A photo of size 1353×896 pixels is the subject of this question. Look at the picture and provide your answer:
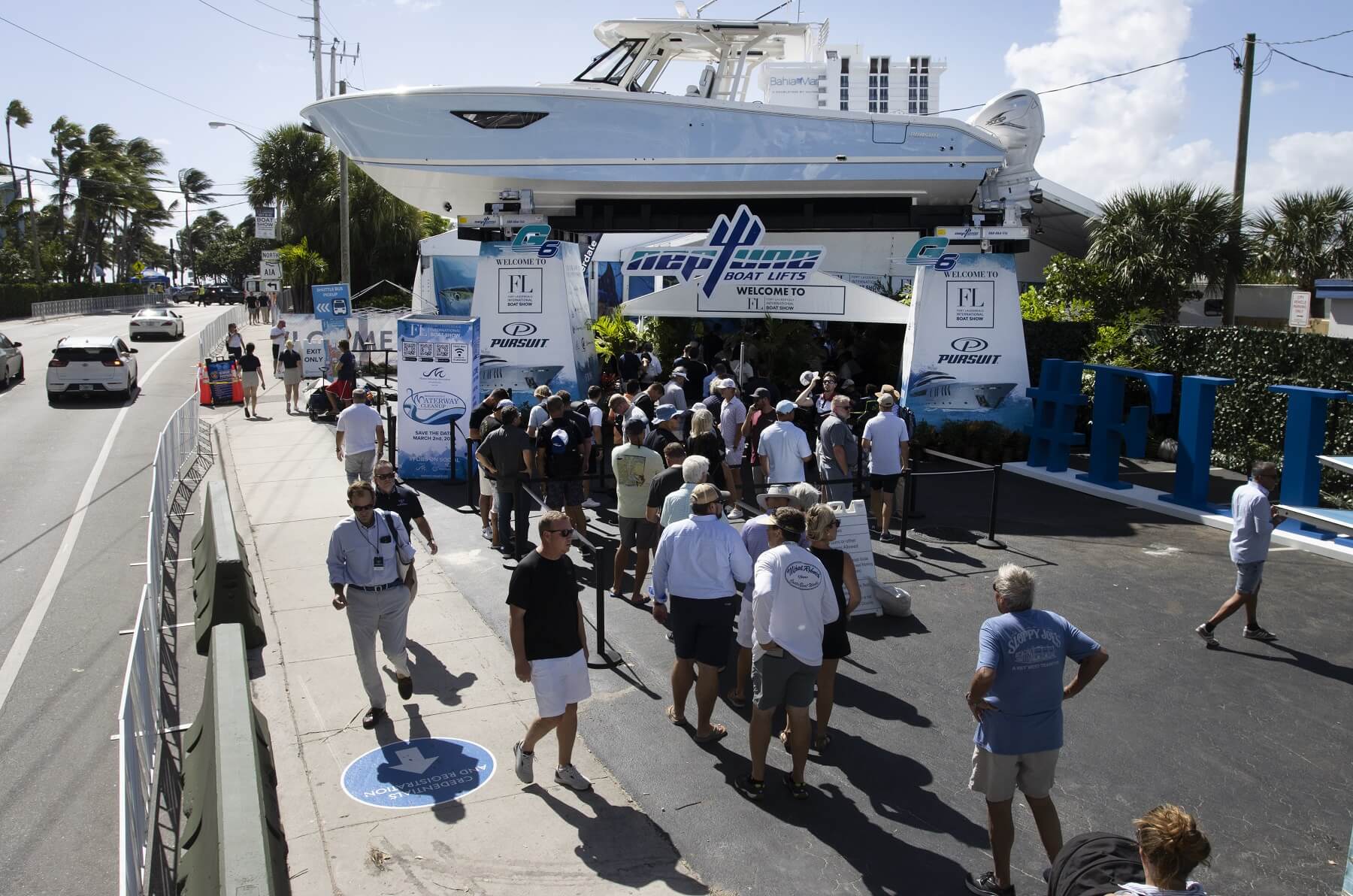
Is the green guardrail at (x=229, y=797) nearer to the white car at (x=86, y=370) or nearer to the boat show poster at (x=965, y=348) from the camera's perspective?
the boat show poster at (x=965, y=348)

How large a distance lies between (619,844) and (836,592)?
181 cm

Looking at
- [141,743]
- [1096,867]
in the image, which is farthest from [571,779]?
[1096,867]

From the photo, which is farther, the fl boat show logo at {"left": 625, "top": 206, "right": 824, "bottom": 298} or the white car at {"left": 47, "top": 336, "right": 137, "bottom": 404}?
the white car at {"left": 47, "top": 336, "right": 137, "bottom": 404}

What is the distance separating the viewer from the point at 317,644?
7.77 metres

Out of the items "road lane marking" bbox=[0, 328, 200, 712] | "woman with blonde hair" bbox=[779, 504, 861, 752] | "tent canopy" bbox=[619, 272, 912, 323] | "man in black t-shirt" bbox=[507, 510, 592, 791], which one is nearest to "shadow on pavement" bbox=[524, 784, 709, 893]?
"man in black t-shirt" bbox=[507, 510, 592, 791]

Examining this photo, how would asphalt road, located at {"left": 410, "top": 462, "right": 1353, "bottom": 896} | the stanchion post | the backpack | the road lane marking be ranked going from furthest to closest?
the stanchion post → the road lane marking → asphalt road, located at {"left": 410, "top": 462, "right": 1353, "bottom": 896} → the backpack

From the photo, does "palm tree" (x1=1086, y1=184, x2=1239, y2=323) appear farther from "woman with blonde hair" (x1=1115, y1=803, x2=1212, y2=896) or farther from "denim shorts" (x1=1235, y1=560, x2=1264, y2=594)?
"woman with blonde hair" (x1=1115, y1=803, x2=1212, y2=896)

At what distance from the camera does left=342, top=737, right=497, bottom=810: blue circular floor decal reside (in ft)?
18.1

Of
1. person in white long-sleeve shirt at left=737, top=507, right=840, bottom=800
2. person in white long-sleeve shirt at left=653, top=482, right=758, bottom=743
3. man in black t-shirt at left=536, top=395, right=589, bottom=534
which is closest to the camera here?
person in white long-sleeve shirt at left=737, top=507, right=840, bottom=800

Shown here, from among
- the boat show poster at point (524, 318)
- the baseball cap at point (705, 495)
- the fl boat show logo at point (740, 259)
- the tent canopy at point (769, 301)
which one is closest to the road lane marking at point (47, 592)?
the baseball cap at point (705, 495)

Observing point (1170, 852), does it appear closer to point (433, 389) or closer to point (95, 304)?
point (433, 389)

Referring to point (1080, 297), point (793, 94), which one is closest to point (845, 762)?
point (1080, 297)

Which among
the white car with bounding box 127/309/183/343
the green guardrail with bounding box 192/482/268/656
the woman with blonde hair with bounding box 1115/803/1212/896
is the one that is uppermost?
the white car with bounding box 127/309/183/343

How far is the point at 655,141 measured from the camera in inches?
645
